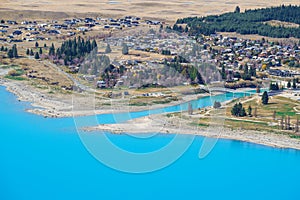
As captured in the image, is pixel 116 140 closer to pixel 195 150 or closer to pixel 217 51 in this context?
pixel 195 150

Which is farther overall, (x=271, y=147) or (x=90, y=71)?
(x=90, y=71)

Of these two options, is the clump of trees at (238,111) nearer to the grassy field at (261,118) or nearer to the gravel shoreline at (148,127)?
the grassy field at (261,118)

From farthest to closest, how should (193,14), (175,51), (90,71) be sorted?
(193,14) → (175,51) → (90,71)

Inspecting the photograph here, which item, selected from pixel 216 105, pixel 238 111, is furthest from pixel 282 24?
pixel 238 111

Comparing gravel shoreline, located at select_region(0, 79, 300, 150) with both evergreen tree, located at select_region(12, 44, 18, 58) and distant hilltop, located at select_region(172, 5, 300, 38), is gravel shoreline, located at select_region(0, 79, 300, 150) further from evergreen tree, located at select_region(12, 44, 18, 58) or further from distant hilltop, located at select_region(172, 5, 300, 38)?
distant hilltop, located at select_region(172, 5, 300, 38)

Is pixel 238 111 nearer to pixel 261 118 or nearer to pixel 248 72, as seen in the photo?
pixel 261 118

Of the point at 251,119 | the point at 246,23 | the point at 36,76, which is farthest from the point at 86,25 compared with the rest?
the point at 251,119

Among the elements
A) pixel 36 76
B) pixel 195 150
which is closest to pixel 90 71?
pixel 36 76

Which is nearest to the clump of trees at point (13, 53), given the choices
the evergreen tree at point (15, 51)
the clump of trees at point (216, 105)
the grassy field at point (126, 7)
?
the evergreen tree at point (15, 51)

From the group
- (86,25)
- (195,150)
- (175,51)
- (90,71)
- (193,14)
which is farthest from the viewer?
(193,14)

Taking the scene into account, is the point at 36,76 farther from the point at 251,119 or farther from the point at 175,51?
the point at 251,119
